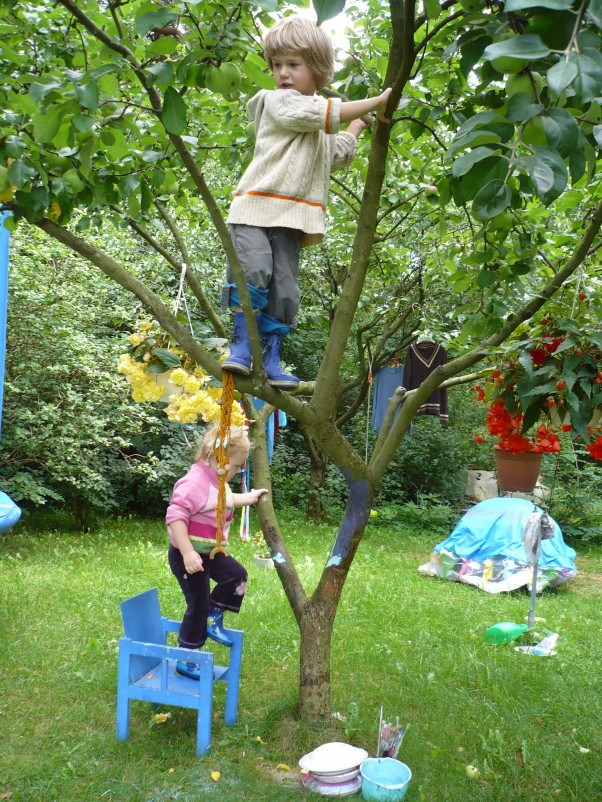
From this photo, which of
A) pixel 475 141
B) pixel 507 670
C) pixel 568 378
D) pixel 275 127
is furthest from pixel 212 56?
pixel 507 670

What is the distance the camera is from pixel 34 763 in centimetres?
262

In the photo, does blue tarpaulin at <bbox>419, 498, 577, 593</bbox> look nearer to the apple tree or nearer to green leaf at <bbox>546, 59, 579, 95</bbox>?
the apple tree

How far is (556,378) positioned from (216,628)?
5.71 feet

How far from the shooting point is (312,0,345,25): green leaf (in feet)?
3.26

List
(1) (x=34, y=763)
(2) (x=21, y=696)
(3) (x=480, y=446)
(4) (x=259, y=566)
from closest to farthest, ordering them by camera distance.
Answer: (1) (x=34, y=763), (2) (x=21, y=696), (4) (x=259, y=566), (3) (x=480, y=446)

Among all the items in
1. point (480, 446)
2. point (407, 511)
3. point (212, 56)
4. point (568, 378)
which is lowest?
point (407, 511)

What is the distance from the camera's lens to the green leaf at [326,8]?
3.26 feet

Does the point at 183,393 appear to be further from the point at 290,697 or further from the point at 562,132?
the point at 562,132

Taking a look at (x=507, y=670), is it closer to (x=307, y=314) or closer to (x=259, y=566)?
(x=259, y=566)

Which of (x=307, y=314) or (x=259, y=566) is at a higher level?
(x=307, y=314)

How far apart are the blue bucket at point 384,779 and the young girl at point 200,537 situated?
30.1 inches

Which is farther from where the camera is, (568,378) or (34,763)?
(34,763)

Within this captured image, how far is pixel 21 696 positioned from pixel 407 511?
22.1 ft

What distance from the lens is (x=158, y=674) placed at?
295 centimetres
